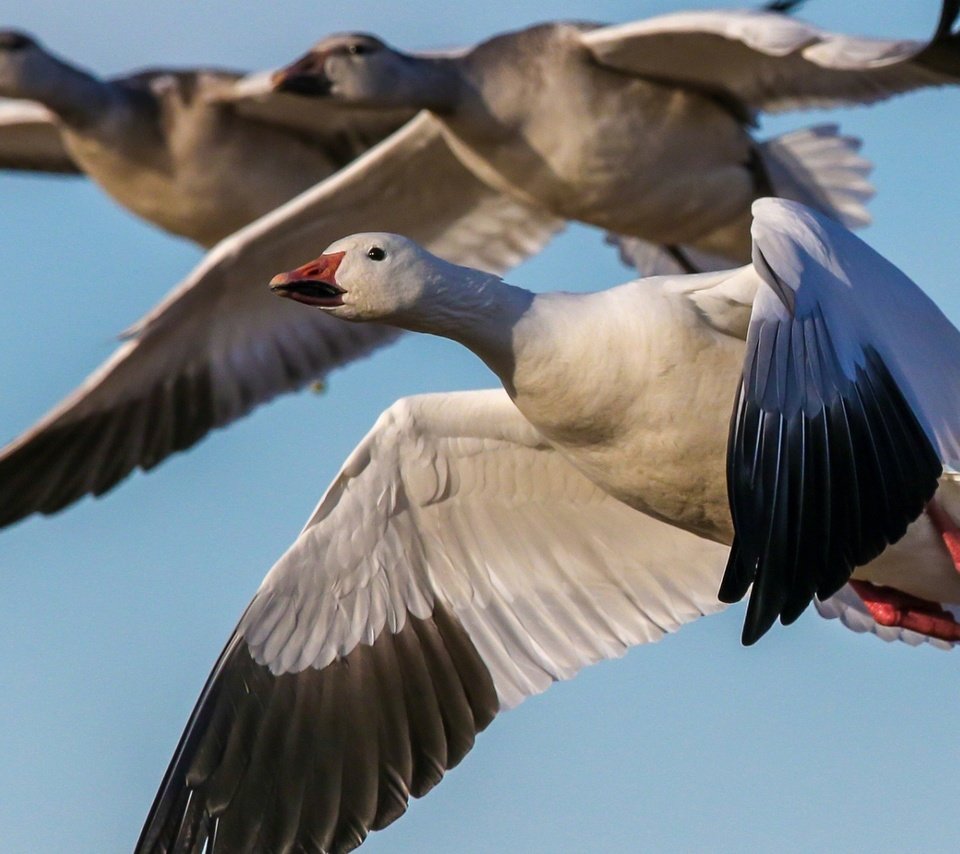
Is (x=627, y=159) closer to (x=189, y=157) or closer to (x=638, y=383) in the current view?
(x=189, y=157)

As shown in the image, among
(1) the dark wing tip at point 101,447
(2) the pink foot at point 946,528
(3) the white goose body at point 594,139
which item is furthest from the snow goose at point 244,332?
(2) the pink foot at point 946,528

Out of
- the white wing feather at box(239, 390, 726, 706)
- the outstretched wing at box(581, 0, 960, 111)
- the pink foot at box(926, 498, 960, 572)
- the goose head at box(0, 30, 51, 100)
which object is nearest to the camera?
the pink foot at box(926, 498, 960, 572)

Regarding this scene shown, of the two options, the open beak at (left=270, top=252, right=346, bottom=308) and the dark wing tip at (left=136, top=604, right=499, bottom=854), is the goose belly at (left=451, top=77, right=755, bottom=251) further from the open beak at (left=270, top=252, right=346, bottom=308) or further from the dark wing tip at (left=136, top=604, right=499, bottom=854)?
the open beak at (left=270, top=252, right=346, bottom=308)

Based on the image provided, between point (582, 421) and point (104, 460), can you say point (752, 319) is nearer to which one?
point (582, 421)

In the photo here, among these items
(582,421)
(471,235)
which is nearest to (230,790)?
(582,421)

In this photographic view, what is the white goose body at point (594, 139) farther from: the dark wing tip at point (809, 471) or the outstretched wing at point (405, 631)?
the dark wing tip at point (809, 471)

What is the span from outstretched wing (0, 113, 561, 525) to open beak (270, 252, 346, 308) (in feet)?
12.9

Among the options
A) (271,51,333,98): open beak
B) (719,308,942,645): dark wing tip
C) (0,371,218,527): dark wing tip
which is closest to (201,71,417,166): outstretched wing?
(271,51,333,98): open beak

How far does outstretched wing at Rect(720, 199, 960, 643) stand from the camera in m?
5.90

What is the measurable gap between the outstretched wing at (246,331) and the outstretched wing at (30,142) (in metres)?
2.44

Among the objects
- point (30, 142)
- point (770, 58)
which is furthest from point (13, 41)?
point (770, 58)

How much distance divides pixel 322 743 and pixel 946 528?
208cm

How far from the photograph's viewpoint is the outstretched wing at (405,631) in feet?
24.9

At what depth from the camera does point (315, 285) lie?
21.9ft
